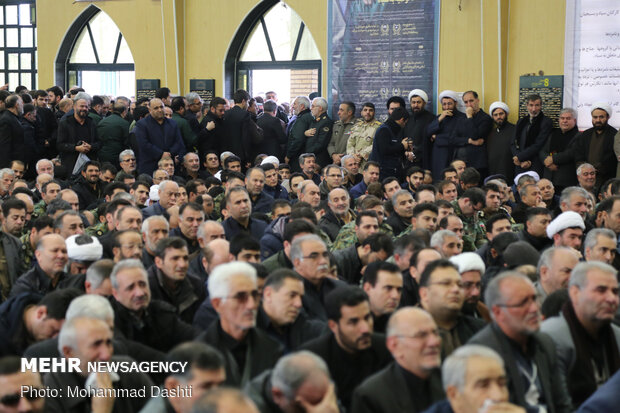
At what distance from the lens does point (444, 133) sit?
40.4 ft

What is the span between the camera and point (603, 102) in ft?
37.9

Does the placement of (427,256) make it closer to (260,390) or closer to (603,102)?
(260,390)

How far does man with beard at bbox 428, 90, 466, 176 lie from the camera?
40.2 ft

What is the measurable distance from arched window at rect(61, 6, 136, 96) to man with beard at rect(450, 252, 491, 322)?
1155 cm

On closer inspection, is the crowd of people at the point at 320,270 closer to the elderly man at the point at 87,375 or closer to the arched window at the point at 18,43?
the elderly man at the point at 87,375

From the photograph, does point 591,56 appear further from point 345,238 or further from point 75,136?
point 75,136

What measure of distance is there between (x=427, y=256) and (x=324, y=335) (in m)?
1.31

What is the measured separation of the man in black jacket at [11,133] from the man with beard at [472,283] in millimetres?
7916

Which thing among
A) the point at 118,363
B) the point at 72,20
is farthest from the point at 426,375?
the point at 72,20

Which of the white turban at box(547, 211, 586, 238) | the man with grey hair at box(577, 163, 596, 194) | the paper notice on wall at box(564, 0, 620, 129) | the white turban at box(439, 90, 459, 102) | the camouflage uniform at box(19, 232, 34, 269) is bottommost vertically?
the camouflage uniform at box(19, 232, 34, 269)

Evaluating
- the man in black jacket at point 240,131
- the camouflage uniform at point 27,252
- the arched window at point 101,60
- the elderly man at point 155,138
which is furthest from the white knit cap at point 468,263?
the arched window at point 101,60

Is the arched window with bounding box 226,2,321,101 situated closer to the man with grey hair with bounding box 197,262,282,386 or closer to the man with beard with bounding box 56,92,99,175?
the man with beard with bounding box 56,92,99,175

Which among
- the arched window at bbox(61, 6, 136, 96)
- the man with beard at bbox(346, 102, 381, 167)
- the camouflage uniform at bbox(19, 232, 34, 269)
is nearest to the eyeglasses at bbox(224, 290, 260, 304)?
the camouflage uniform at bbox(19, 232, 34, 269)

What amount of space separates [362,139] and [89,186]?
3.76 m
